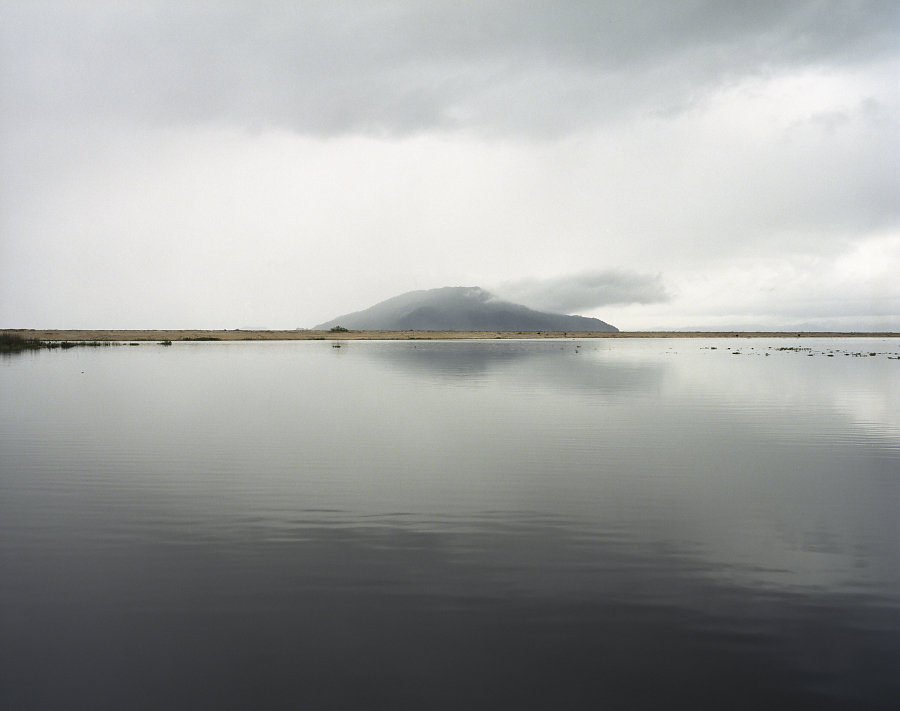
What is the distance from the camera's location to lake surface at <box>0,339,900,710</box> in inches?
352

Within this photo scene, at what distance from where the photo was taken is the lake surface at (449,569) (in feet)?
29.3

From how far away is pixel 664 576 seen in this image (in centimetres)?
1244

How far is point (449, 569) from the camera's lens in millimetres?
12766

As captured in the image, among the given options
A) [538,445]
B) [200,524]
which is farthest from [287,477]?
[538,445]

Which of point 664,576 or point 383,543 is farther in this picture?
point 383,543

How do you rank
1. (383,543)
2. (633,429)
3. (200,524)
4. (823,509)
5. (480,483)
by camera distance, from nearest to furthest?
(383,543), (200,524), (823,509), (480,483), (633,429)

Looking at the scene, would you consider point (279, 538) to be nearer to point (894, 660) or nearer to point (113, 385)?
point (894, 660)

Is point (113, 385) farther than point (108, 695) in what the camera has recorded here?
Yes

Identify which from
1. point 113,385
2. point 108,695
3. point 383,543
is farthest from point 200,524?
point 113,385

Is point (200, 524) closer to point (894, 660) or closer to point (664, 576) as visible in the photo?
point (664, 576)

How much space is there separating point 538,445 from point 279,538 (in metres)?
14.2

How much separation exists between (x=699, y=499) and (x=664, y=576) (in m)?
6.64

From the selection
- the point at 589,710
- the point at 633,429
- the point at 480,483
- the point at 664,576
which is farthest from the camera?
the point at 633,429

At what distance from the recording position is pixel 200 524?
16016 mm
